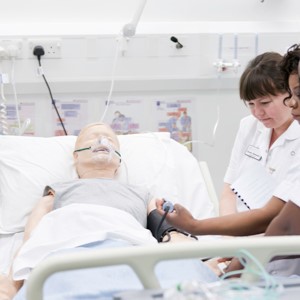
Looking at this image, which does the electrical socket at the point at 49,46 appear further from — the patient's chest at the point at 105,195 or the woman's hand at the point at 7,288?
Answer: the woman's hand at the point at 7,288

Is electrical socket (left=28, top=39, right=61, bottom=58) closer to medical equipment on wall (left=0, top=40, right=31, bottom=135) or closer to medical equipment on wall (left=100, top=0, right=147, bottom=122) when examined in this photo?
medical equipment on wall (left=0, top=40, right=31, bottom=135)

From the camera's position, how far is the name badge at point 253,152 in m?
2.49

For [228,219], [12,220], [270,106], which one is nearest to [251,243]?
[228,219]

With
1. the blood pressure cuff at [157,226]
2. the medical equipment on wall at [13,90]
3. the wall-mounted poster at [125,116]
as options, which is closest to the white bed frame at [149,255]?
the blood pressure cuff at [157,226]

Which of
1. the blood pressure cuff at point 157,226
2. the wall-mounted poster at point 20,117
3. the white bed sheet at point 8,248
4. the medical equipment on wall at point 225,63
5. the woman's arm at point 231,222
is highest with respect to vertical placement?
the medical equipment on wall at point 225,63

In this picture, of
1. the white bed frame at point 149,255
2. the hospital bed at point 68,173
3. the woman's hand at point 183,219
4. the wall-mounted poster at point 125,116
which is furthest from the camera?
the wall-mounted poster at point 125,116

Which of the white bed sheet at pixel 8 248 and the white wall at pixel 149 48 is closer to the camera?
the white bed sheet at pixel 8 248

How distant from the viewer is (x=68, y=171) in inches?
110

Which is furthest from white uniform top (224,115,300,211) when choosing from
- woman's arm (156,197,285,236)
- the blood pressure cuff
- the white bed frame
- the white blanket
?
the white bed frame

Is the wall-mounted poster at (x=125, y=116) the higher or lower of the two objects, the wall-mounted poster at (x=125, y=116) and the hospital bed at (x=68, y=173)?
the higher

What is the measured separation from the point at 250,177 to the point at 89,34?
1.31 metres

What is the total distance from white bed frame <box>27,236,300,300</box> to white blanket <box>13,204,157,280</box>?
86 cm

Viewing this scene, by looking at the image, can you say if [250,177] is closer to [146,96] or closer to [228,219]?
[228,219]

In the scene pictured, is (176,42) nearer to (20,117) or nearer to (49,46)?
(49,46)
